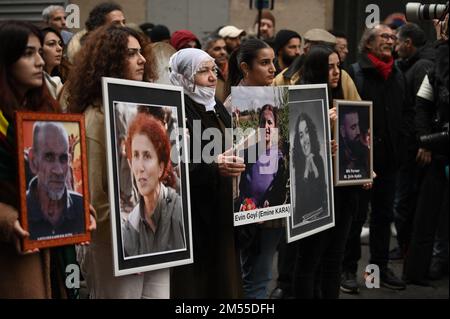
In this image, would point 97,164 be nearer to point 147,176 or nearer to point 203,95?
point 147,176

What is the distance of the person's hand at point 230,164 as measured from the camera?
4828 millimetres

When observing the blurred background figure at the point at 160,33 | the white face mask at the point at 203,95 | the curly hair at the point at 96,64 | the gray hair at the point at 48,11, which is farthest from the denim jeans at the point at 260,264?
the blurred background figure at the point at 160,33

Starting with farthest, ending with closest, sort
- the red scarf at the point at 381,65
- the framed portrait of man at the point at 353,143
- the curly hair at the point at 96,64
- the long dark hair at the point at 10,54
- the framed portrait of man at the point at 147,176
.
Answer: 1. the red scarf at the point at 381,65
2. the framed portrait of man at the point at 353,143
3. the curly hair at the point at 96,64
4. the framed portrait of man at the point at 147,176
5. the long dark hair at the point at 10,54

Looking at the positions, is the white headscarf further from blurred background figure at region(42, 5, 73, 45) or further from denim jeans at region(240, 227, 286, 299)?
blurred background figure at region(42, 5, 73, 45)

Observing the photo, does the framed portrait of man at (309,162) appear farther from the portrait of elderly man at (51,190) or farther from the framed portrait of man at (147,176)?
the portrait of elderly man at (51,190)

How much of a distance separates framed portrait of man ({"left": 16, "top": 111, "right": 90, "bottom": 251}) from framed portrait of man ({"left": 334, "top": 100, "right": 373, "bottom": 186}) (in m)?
2.45

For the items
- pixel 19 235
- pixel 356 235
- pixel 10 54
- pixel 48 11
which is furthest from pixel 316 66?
pixel 19 235

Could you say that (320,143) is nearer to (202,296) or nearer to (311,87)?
(311,87)

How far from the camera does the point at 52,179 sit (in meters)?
3.86

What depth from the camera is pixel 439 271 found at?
25.5 ft

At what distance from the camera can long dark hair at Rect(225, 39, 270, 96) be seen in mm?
5766

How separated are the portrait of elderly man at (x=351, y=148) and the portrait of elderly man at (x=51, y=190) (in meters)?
2.55

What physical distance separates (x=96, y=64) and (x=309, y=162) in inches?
65.7

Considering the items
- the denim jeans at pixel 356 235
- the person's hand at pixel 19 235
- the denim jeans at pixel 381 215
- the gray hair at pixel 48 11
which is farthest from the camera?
the denim jeans at pixel 381 215
